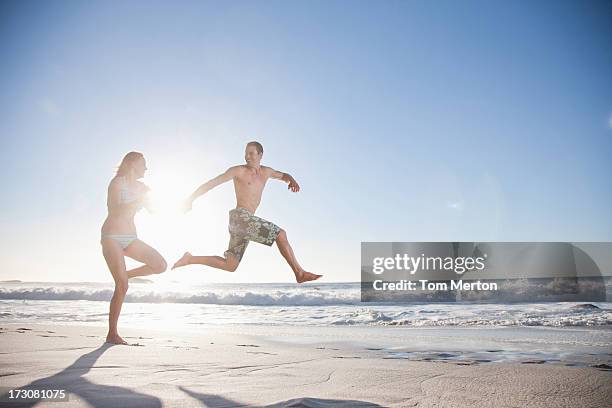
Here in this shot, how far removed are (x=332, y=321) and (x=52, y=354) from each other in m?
7.67

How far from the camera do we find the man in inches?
193

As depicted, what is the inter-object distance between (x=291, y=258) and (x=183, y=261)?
127 cm

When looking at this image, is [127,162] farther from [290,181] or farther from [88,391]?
[88,391]

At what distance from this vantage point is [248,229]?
4.93 meters

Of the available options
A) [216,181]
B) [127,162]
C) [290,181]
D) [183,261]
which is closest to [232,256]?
[183,261]

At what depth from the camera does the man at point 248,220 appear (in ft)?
16.1

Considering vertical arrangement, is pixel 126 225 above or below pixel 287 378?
above

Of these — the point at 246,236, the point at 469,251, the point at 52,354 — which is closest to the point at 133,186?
the point at 246,236

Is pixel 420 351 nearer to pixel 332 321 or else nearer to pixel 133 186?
pixel 133 186

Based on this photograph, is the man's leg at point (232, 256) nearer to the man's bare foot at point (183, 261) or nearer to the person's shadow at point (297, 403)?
the man's bare foot at point (183, 261)

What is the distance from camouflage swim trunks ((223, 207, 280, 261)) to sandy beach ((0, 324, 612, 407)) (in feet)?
3.80

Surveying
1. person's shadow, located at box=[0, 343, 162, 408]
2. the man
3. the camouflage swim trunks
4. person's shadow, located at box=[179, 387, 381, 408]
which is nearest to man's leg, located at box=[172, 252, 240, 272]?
the man

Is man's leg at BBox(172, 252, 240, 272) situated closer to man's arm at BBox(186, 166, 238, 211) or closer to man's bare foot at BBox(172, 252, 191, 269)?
man's bare foot at BBox(172, 252, 191, 269)

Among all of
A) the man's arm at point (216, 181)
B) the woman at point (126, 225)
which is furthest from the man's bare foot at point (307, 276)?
the woman at point (126, 225)
